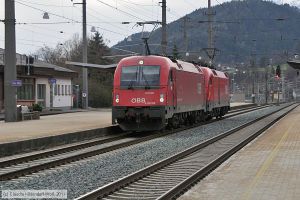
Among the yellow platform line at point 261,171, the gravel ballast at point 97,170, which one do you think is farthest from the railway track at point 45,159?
the yellow platform line at point 261,171

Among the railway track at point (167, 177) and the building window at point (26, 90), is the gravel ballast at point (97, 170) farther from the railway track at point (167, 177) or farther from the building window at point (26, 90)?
the building window at point (26, 90)

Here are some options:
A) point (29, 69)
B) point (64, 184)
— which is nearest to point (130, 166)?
point (64, 184)

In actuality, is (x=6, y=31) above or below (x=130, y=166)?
above

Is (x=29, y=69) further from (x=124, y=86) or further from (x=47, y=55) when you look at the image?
(x=47, y=55)

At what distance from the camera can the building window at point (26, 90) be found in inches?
1845

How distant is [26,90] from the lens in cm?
4803

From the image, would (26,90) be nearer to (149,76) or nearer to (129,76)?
(129,76)

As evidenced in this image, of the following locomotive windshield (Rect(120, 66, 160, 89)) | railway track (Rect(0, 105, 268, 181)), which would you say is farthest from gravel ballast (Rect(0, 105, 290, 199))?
locomotive windshield (Rect(120, 66, 160, 89))

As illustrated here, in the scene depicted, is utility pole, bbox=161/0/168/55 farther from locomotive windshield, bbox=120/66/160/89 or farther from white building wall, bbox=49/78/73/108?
white building wall, bbox=49/78/73/108

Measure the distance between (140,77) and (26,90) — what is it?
86.2 ft

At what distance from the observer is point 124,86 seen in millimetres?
23750

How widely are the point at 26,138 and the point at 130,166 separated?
655 cm

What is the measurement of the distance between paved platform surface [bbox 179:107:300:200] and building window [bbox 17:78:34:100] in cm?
3272

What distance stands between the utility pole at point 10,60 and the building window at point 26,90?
1588 centimetres
